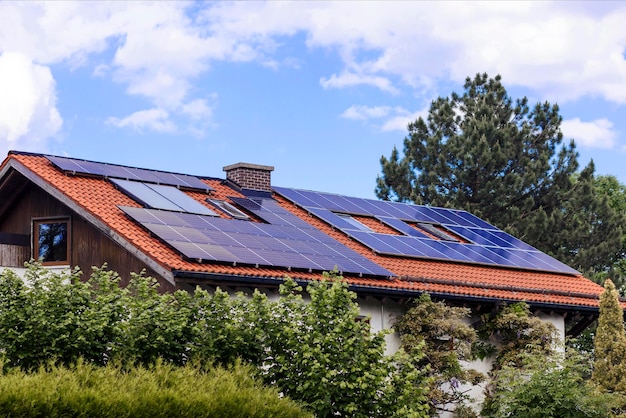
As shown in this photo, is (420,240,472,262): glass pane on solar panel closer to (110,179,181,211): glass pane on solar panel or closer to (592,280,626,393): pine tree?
(592,280,626,393): pine tree

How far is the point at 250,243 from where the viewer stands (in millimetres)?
22359

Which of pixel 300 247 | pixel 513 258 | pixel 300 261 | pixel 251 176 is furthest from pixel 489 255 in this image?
pixel 300 261

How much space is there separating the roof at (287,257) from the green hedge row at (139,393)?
466 centimetres

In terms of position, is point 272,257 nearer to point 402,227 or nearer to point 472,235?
point 402,227

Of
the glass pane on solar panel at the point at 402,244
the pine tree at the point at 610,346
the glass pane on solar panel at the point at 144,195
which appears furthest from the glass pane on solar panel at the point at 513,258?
the glass pane on solar panel at the point at 144,195

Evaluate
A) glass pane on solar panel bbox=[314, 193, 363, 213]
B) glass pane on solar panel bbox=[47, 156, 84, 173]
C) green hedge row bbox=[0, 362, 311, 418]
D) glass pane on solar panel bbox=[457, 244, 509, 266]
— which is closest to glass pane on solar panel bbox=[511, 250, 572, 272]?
glass pane on solar panel bbox=[457, 244, 509, 266]

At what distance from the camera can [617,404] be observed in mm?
21828

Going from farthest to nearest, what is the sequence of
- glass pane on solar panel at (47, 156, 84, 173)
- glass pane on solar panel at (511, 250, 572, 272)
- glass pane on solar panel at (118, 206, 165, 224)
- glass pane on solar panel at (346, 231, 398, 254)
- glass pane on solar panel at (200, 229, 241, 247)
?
glass pane on solar panel at (511, 250, 572, 272), glass pane on solar panel at (346, 231, 398, 254), glass pane on solar panel at (47, 156, 84, 173), glass pane on solar panel at (118, 206, 165, 224), glass pane on solar panel at (200, 229, 241, 247)

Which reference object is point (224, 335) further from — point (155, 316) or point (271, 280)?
point (271, 280)

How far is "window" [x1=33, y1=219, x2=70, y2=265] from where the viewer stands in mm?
23188

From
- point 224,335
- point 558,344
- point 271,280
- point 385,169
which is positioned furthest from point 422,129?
point 224,335

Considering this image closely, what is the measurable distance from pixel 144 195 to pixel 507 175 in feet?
96.0

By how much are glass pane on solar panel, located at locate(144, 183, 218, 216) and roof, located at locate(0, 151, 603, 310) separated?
0.34 m

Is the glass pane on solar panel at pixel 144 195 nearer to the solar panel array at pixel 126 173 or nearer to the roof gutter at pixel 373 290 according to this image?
the solar panel array at pixel 126 173
